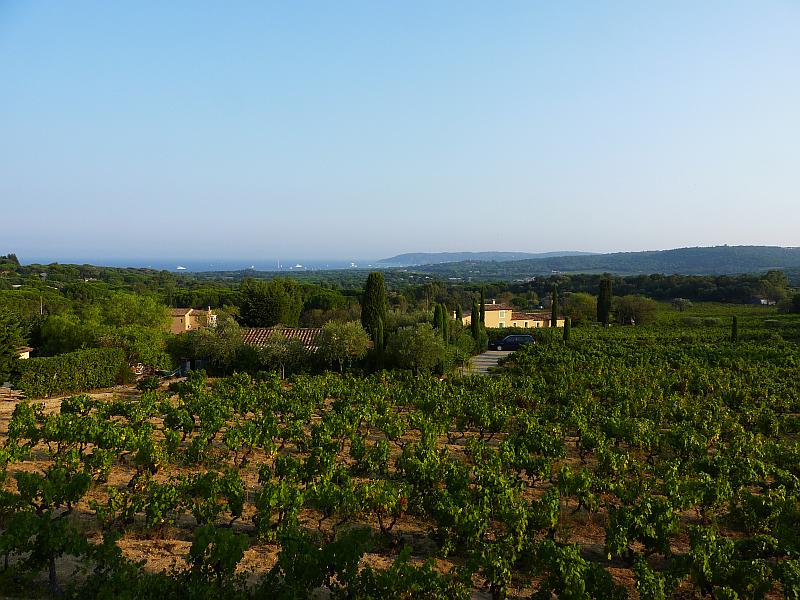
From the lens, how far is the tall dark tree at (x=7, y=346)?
20000mm

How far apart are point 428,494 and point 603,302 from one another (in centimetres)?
5247

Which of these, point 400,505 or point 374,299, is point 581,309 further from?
point 400,505

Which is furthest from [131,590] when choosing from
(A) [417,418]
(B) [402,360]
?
(B) [402,360]

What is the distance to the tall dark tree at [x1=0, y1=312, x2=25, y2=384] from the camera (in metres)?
20.0

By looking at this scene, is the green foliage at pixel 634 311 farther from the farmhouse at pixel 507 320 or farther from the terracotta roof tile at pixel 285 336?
the terracotta roof tile at pixel 285 336

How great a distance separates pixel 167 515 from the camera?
10.2m

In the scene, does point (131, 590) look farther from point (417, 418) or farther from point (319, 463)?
→ point (417, 418)

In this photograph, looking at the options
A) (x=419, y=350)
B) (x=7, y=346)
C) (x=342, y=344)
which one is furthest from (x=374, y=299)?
(x=7, y=346)

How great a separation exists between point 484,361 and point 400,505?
2887 cm

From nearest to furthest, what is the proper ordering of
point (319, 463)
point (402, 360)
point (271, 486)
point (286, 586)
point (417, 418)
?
point (286, 586), point (271, 486), point (319, 463), point (417, 418), point (402, 360)

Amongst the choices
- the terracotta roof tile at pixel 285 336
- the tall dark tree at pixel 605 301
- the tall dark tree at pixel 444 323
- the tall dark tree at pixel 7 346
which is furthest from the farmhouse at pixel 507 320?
the tall dark tree at pixel 7 346

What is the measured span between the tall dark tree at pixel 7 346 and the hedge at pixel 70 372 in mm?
353

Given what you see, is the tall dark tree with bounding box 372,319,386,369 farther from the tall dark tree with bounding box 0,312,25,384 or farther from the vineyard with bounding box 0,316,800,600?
the tall dark tree with bounding box 0,312,25,384

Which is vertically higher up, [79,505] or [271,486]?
[271,486]
